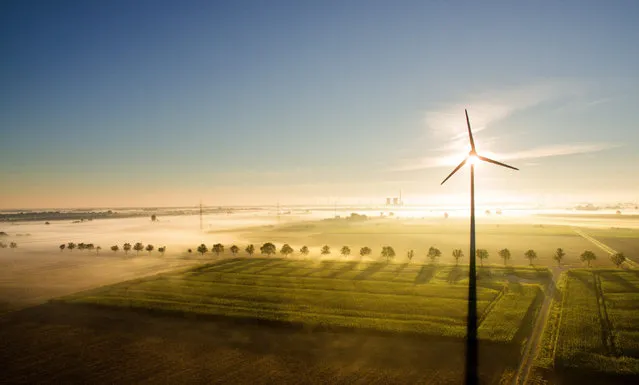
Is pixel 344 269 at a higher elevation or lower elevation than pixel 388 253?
lower

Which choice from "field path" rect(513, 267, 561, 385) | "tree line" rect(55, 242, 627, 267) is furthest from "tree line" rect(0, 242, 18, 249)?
"field path" rect(513, 267, 561, 385)

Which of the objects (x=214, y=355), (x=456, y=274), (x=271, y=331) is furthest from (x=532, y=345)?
(x=456, y=274)

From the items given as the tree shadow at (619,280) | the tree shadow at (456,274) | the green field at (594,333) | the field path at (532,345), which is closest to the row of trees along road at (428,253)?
the tree shadow at (456,274)

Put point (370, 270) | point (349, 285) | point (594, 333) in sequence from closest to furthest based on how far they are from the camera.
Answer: point (594, 333) → point (349, 285) → point (370, 270)

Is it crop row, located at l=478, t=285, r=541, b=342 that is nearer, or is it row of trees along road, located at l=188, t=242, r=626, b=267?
crop row, located at l=478, t=285, r=541, b=342

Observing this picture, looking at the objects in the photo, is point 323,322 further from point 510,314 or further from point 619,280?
point 619,280

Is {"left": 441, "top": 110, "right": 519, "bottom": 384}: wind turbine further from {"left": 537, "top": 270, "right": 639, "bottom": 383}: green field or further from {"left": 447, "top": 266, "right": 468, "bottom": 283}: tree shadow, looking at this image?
{"left": 447, "top": 266, "right": 468, "bottom": 283}: tree shadow
